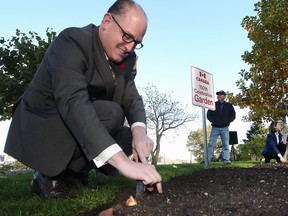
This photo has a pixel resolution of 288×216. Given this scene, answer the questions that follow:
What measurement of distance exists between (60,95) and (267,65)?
15.5m

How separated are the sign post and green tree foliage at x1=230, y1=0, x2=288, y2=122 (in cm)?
1000

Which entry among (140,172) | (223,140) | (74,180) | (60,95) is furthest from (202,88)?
(140,172)

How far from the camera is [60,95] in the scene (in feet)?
6.74

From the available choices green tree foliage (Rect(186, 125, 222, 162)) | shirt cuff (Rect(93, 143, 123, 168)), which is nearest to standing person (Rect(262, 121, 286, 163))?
shirt cuff (Rect(93, 143, 123, 168))

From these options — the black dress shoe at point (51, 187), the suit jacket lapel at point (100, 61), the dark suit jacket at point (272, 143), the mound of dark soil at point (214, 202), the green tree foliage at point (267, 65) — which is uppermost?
the green tree foliage at point (267, 65)

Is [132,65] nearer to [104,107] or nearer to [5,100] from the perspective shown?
[104,107]

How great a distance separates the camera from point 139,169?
5.52 ft

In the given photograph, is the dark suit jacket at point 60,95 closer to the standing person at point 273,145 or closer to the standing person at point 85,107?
the standing person at point 85,107

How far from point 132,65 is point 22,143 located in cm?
103

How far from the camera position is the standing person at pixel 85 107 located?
193 centimetres

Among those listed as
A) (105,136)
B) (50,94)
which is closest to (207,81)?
(50,94)

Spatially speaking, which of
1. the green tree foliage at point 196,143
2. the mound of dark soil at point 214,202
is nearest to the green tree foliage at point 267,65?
the mound of dark soil at point 214,202

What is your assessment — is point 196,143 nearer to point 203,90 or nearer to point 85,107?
point 203,90

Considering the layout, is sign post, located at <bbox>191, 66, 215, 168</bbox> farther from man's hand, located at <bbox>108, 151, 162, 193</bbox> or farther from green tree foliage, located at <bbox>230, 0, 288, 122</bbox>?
green tree foliage, located at <bbox>230, 0, 288, 122</bbox>
